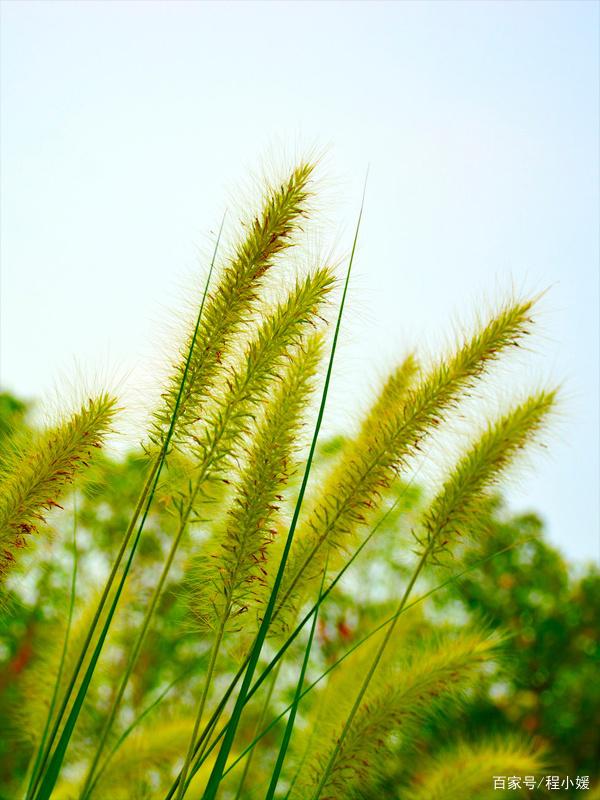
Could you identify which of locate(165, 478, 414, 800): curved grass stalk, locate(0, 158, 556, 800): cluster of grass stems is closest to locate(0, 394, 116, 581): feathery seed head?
locate(0, 158, 556, 800): cluster of grass stems

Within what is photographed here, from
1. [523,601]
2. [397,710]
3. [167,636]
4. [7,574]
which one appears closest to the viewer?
[7,574]

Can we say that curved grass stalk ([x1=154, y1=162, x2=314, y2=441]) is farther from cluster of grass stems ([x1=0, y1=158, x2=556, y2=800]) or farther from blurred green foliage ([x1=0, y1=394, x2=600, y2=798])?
blurred green foliage ([x1=0, y1=394, x2=600, y2=798])

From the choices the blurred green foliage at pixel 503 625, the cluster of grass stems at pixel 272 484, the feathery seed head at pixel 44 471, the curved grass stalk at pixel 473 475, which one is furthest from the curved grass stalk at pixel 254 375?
the blurred green foliage at pixel 503 625

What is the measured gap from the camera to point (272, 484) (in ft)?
5.08

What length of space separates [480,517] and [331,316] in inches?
27.9

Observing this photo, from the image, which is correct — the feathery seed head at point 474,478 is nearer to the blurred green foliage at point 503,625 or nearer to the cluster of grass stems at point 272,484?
the cluster of grass stems at point 272,484

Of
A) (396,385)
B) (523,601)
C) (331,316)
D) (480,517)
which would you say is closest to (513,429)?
(480,517)

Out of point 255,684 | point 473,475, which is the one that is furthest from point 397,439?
point 255,684

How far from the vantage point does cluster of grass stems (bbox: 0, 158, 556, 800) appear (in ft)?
4.67

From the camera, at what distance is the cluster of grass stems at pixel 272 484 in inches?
56.1

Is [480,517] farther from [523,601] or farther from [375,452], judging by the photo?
[523,601]

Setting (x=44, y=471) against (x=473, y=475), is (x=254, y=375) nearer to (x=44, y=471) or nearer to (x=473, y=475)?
(x=44, y=471)

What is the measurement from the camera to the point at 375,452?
1716 millimetres

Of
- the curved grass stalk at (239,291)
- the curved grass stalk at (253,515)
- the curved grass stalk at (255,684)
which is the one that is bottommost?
the curved grass stalk at (255,684)
